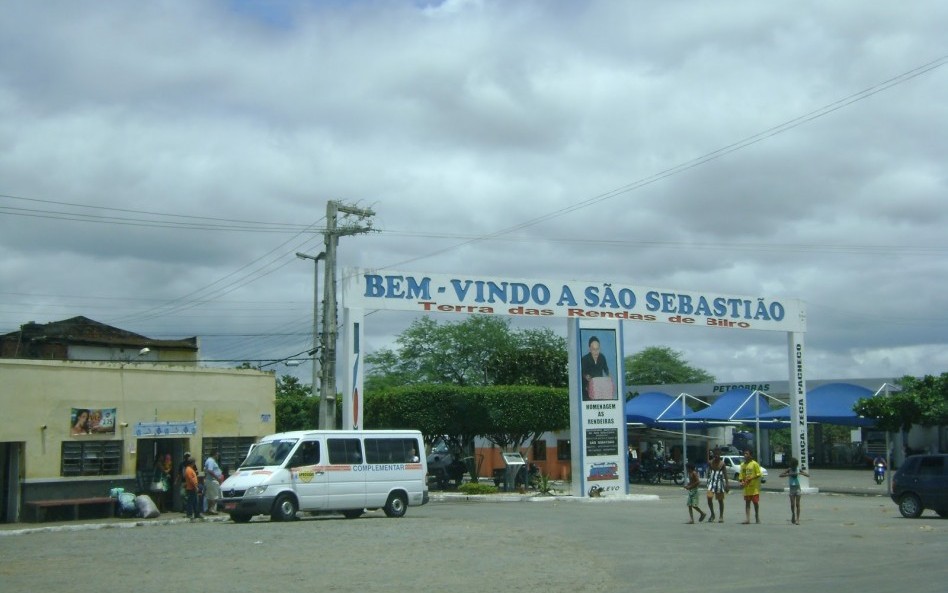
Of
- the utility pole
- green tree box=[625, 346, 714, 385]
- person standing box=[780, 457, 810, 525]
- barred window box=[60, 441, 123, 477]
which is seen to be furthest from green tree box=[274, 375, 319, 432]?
green tree box=[625, 346, 714, 385]

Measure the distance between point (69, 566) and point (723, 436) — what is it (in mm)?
53566

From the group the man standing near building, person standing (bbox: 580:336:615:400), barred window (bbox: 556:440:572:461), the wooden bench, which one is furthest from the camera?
barred window (bbox: 556:440:572:461)

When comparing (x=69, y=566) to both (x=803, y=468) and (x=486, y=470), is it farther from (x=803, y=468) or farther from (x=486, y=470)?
(x=486, y=470)

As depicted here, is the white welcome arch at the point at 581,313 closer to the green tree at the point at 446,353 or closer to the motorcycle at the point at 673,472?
the motorcycle at the point at 673,472

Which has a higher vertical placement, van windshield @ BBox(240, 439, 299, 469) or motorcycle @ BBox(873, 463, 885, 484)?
van windshield @ BBox(240, 439, 299, 469)

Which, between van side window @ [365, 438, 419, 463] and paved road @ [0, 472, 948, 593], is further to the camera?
van side window @ [365, 438, 419, 463]

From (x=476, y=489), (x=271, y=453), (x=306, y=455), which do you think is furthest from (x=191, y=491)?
(x=476, y=489)

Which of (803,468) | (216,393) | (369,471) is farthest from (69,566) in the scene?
(803,468)

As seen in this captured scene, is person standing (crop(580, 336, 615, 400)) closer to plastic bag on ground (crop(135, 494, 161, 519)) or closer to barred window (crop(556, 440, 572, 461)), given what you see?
plastic bag on ground (crop(135, 494, 161, 519))

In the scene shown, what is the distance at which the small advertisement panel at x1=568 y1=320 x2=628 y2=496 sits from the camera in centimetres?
3309

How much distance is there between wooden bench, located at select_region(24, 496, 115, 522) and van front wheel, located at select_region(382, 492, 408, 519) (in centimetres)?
727

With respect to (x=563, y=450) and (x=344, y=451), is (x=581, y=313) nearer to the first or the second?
(x=344, y=451)

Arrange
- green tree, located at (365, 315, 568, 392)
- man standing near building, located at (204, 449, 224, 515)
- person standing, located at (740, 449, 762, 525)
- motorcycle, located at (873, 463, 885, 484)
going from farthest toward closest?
green tree, located at (365, 315, 568, 392), motorcycle, located at (873, 463, 885, 484), man standing near building, located at (204, 449, 224, 515), person standing, located at (740, 449, 762, 525)

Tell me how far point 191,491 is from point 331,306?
14.3 m
